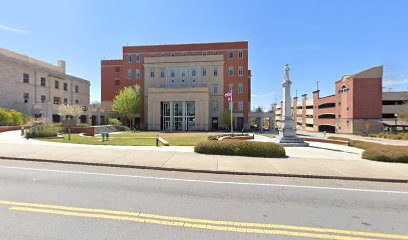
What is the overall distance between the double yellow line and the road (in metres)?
0.02

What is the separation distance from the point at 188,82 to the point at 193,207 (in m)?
45.8

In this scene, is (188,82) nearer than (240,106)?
Yes

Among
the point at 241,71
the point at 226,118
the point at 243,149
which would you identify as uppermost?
the point at 241,71

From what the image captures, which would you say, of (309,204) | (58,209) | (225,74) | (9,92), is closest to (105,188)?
(58,209)

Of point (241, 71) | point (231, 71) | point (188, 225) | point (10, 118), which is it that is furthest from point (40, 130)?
point (241, 71)

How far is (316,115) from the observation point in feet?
224

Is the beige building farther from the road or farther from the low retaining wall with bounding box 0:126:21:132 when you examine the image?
the road

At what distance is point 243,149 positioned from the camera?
38.7 feet

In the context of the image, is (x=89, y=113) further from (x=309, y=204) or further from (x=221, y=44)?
(x=309, y=204)

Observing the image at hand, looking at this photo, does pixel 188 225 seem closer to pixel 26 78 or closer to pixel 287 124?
pixel 287 124

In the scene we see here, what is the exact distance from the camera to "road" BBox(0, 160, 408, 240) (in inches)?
146

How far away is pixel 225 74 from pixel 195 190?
45991 millimetres

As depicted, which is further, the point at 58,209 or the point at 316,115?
the point at 316,115

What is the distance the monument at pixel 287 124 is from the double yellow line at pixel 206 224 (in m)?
15.3
